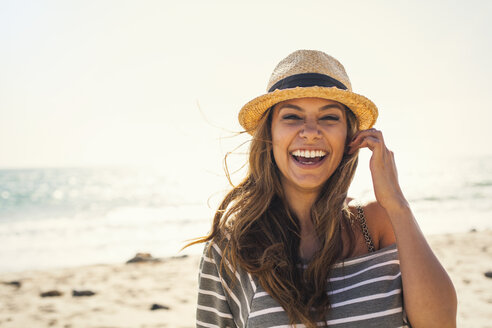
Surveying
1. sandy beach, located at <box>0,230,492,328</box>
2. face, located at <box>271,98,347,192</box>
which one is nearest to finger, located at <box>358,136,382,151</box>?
face, located at <box>271,98,347,192</box>

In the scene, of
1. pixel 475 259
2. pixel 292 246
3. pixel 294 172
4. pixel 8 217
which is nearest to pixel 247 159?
pixel 294 172

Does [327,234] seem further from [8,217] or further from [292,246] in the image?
[8,217]

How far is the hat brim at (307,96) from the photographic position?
2.22 meters

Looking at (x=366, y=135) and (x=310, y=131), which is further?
(x=366, y=135)

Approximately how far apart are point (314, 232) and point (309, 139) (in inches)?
24.2

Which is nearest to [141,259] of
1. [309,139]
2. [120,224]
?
[120,224]

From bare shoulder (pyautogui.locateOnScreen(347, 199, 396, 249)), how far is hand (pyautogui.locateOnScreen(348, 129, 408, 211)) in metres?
0.20

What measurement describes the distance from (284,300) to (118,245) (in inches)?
438

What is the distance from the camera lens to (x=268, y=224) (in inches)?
96.6

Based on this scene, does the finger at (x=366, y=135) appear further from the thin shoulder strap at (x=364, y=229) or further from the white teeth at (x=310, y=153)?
the thin shoulder strap at (x=364, y=229)

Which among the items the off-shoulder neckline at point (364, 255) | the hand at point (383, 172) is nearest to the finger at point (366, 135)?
the hand at point (383, 172)

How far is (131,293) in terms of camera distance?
7.13 m

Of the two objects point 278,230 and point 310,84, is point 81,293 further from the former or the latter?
point 310,84

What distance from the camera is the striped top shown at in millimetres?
1980
